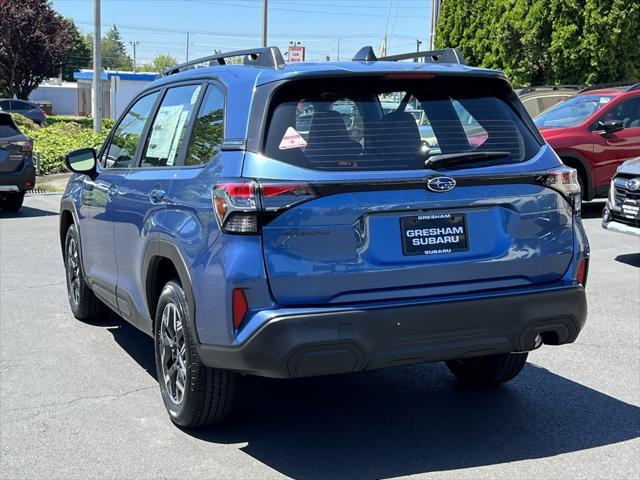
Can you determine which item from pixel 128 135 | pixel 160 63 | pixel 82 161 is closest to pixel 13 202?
pixel 82 161

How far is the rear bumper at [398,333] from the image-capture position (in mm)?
3797

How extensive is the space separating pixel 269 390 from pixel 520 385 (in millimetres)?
1596

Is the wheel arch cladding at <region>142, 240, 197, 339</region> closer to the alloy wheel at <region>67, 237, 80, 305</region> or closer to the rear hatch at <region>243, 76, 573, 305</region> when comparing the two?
the rear hatch at <region>243, 76, 573, 305</region>

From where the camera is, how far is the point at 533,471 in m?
4.12

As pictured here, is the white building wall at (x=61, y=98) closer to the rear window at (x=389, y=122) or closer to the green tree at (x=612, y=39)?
the green tree at (x=612, y=39)

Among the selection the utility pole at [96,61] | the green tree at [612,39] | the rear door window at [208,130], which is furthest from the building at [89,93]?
the green tree at [612,39]

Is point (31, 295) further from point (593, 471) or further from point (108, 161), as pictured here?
point (593, 471)

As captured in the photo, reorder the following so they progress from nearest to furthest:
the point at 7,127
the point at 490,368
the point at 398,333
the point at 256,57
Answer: the point at 398,333
the point at 256,57
the point at 490,368
the point at 7,127

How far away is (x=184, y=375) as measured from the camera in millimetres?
4492

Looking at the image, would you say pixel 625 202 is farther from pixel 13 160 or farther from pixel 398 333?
pixel 13 160

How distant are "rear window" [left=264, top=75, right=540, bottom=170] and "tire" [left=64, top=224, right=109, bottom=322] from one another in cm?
319

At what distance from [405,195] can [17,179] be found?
425 inches

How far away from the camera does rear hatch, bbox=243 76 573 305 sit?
152 inches

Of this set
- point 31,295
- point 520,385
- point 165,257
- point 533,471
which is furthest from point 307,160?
point 31,295
